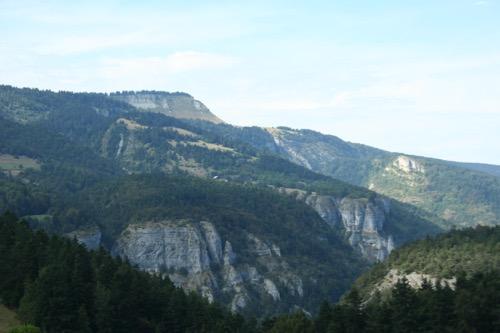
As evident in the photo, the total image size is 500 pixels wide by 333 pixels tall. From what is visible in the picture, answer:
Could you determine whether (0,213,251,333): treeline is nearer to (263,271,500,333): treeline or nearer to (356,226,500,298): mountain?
(263,271,500,333): treeline

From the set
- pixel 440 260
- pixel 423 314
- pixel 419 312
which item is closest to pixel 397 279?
pixel 440 260

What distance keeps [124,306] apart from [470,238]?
295 ft

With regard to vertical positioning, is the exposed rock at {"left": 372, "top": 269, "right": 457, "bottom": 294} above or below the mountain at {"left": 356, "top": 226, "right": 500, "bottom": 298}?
below

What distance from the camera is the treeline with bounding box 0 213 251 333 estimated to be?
9756 cm

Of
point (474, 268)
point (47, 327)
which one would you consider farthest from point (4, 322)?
point (474, 268)

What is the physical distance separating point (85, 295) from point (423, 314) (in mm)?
43040

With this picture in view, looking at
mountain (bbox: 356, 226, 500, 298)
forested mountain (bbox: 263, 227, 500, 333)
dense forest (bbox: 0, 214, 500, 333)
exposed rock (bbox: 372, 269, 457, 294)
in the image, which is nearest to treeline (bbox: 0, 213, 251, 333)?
dense forest (bbox: 0, 214, 500, 333)

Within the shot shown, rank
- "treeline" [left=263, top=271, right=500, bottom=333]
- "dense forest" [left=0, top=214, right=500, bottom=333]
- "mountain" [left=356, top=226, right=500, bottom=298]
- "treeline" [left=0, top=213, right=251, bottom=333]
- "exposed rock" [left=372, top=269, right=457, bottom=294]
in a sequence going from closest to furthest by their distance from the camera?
1. "treeline" [left=263, top=271, right=500, bottom=333]
2. "dense forest" [left=0, top=214, right=500, bottom=333]
3. "treeline" [left=0, top=213, right=251, bottom=333]
4. "mountain" [left=356, top=226, right=500, bottom=298]
5. "exposed rock" [left=372, top=269, right=457, bottom=294]

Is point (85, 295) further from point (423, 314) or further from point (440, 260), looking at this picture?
point (440, 260)

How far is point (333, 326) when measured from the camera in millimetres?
101062

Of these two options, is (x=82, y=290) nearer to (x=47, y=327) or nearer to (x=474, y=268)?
(x=47, y=327)

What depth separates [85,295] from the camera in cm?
10456

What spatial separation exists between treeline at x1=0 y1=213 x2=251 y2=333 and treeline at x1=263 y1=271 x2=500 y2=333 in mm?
12977

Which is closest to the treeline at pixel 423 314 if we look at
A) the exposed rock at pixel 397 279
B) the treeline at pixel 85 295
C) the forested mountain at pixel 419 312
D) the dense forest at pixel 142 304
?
the forested mountain at pixel 419 312
